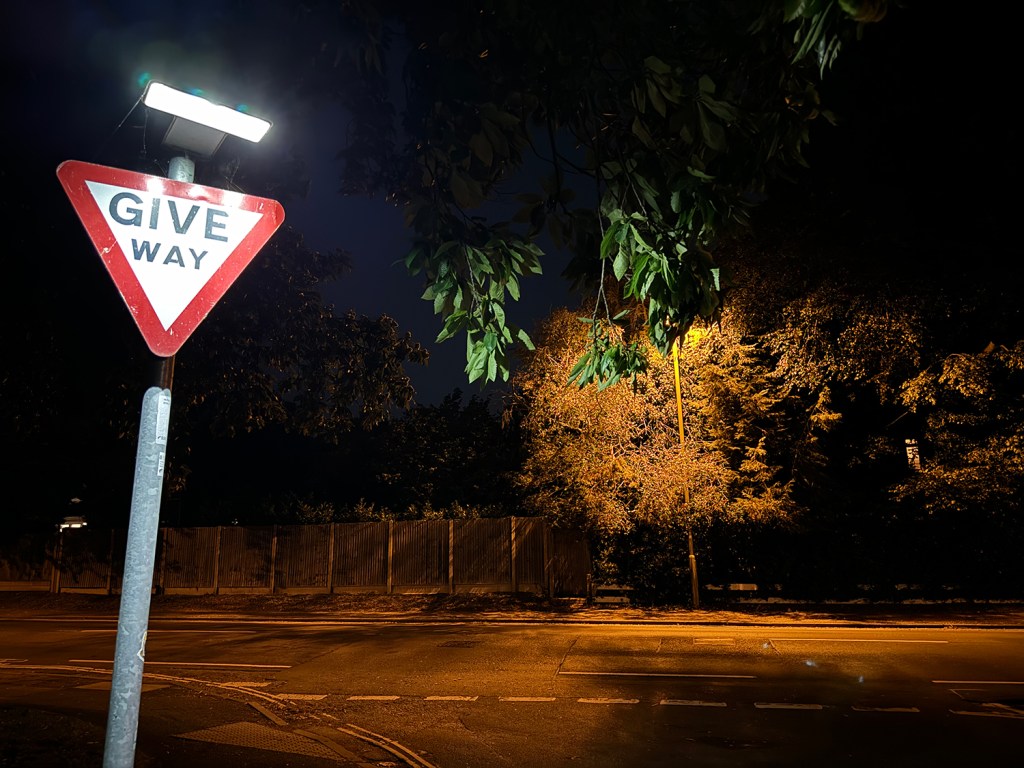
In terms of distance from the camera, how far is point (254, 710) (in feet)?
28.6

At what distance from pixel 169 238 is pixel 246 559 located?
24.9 m

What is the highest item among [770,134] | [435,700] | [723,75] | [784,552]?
[723,75]

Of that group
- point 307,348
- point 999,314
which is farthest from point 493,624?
point 999,314

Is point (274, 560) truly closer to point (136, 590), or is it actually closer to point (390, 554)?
point (390, 554)

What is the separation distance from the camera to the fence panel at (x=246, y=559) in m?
25.8

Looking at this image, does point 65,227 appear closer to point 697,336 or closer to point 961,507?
point 697,336

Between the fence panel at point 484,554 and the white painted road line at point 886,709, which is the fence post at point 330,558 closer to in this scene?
the fence panel at point 484,554

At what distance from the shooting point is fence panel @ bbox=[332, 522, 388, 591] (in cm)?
2477

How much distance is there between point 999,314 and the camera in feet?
56.5

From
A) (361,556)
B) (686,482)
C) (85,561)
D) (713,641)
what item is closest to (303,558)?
(361,556)

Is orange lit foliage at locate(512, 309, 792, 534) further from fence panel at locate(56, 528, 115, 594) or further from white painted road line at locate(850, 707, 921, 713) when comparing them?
fence panel at locate(56, 528, 115, 594)

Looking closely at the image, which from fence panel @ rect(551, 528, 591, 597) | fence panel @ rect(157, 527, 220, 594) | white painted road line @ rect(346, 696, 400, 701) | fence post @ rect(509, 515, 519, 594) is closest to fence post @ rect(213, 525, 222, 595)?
→ fence panel @ rect(157, 527, 220, 594)

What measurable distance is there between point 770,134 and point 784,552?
1832 centimetres

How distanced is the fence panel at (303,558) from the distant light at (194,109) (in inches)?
921
